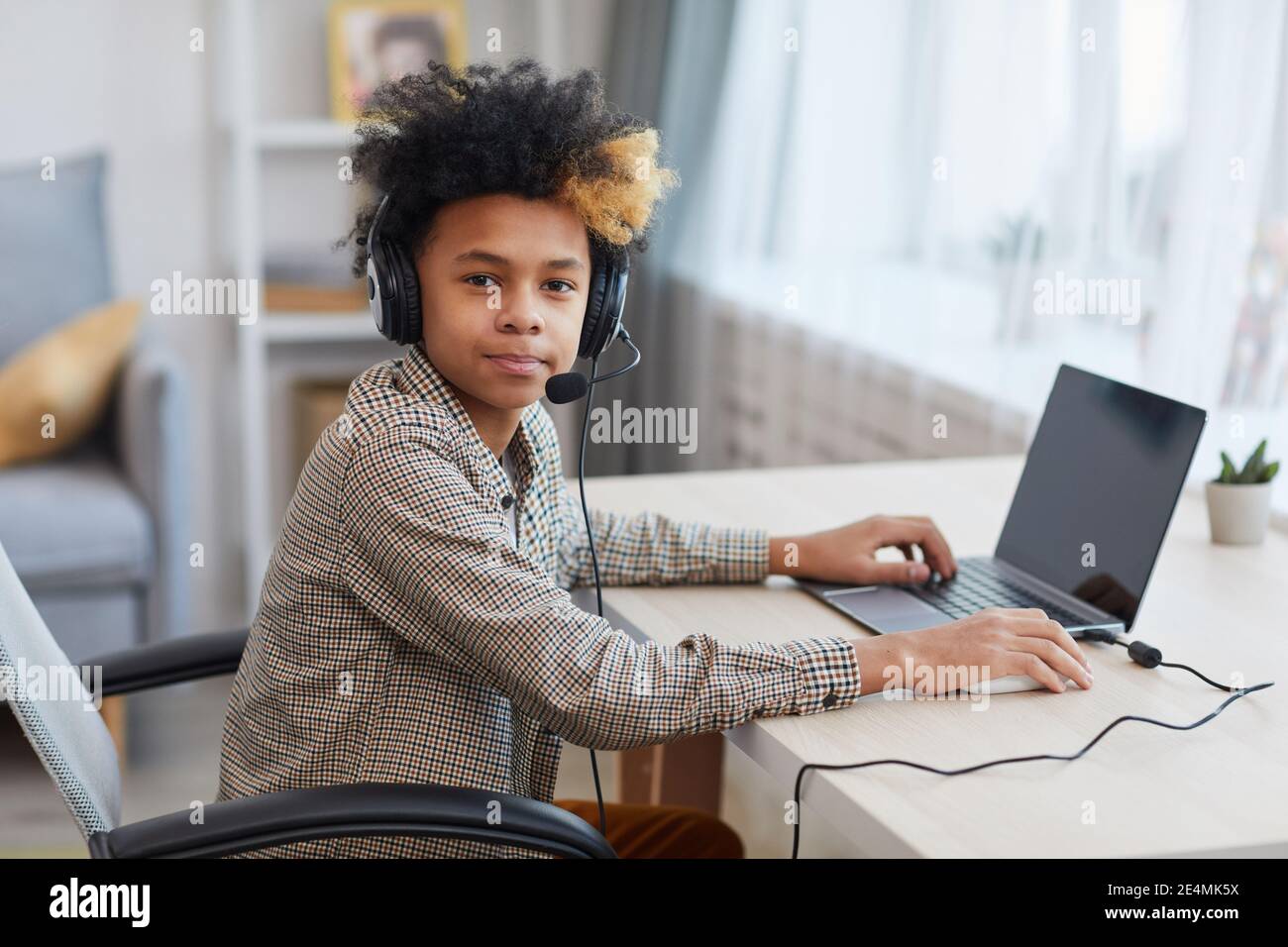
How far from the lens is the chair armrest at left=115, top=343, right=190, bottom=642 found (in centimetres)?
254

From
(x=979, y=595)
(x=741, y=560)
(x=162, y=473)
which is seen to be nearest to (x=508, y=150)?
(x=741, y=560)

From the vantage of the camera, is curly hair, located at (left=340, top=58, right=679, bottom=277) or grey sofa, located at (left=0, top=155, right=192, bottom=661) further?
grey sofa, located at (left=0, top=155, right=192, bottom=661)

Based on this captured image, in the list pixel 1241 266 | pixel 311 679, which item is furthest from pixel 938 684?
pixel 1241 266

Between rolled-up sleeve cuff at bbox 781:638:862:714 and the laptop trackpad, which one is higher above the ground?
rolled-up sleeve cuff at bbox 781:638:862:714

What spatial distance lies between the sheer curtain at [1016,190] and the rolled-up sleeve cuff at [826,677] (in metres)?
0.84

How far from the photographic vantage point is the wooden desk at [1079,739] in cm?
94

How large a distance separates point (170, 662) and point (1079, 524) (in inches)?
33.2

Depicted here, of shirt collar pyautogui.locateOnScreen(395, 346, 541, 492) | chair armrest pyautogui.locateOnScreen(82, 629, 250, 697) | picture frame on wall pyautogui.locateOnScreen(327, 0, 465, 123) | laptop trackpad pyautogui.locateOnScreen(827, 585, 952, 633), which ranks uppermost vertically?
picture frame on wall pyautogui.locateOnScreen(327, 0, 465, 123)

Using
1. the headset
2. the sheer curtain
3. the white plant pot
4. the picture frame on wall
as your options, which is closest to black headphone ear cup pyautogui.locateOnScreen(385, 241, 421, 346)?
the headset

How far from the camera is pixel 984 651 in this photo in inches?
44.3

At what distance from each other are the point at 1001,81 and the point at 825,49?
1.64 feet

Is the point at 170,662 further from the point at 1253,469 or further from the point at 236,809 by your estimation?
the point at 1253,469

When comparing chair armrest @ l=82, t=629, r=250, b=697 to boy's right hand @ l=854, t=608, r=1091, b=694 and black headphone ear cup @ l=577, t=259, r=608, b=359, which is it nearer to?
black headphone ear cup @ l=577, t=259, r=608, b=359

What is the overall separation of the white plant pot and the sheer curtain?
0.51 feet
